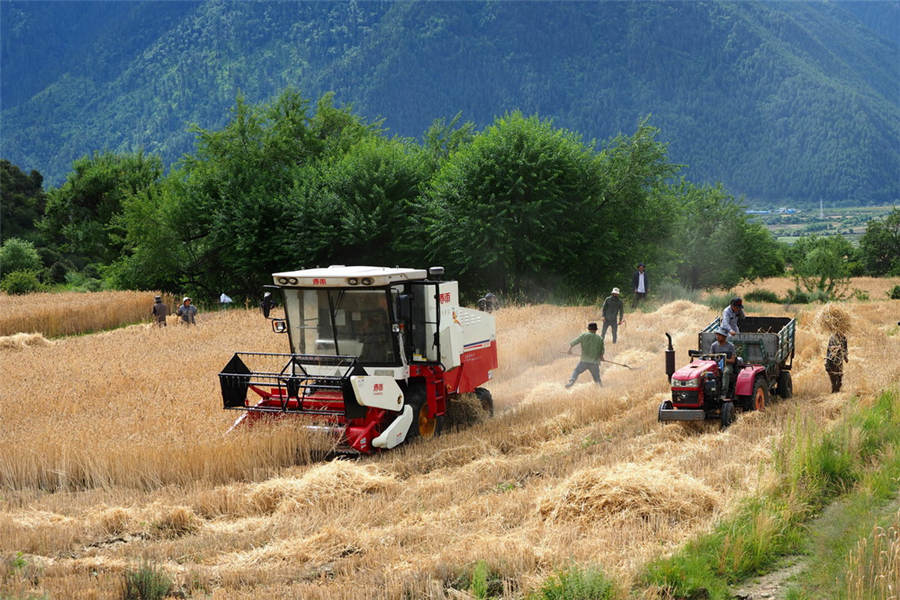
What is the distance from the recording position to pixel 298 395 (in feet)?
40.6

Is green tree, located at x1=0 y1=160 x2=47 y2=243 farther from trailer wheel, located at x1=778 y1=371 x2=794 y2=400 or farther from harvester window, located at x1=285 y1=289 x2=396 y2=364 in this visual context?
trailer wheel, located at x1=778 y1=371 x2=794 y2=400

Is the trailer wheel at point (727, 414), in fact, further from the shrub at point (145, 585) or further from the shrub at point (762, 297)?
the shrub at point (762, 297)

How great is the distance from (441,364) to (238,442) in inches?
132

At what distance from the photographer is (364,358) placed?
1298 cm

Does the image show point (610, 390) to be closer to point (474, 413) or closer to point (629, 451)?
point (474, 413)

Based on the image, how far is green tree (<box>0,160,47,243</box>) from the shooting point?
7050 cm

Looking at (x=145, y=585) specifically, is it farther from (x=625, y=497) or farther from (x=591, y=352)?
(x=591, y=352)

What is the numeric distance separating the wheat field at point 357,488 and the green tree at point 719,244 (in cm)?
4555

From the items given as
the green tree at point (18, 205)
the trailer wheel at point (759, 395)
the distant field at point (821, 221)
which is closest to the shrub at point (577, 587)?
the trailer wheel at point (759, 395)

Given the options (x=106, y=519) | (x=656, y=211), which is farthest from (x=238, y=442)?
(x=656, y=211)

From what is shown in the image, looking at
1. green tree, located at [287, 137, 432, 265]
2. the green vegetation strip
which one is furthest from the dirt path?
green tree, located at [287, 137, 432, 265]

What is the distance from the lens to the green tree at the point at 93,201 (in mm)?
63250

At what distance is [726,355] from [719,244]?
52.1 meters

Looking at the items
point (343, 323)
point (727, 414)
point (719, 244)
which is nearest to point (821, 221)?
point (719, 244)
